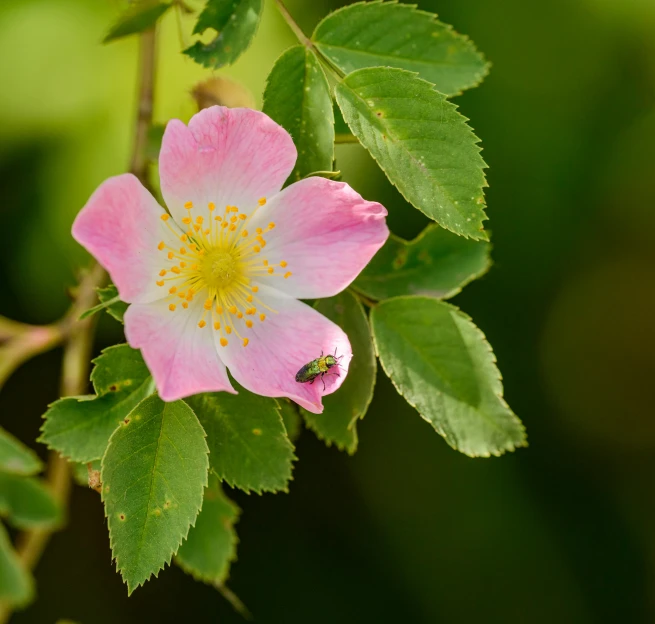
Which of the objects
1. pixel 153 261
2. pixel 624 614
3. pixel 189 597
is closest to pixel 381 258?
pixel 153 261

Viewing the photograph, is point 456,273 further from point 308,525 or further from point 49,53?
point 49,53

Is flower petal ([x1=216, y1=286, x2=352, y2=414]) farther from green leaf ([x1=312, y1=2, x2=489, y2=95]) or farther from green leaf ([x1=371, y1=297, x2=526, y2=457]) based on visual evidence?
green leaf ([x1=312, y1=2, x2=489, y2=95])

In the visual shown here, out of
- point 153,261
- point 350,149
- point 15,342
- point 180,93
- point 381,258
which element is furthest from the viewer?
point 180,93

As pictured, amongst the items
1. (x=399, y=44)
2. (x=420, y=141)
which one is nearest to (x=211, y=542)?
(x=420, y=141)

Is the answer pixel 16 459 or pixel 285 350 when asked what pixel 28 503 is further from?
pixel 285 350

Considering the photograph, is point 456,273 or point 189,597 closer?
point 456,273

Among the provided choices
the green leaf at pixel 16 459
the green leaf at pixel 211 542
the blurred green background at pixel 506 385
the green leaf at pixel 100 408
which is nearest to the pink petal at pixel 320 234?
the green leaf at pixel 100 408
